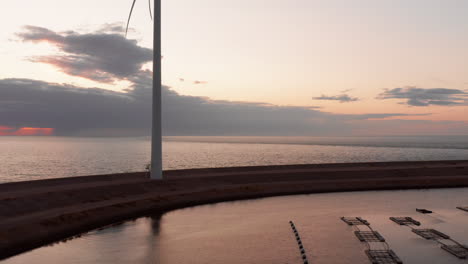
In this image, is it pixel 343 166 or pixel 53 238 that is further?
pixel 343 166

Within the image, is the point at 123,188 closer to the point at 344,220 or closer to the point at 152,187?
the point at 152,187

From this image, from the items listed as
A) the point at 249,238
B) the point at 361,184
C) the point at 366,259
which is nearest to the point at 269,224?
the point at 249,238

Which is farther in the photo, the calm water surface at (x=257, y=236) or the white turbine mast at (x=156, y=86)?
the white turbine mast at (x=156, y=86)

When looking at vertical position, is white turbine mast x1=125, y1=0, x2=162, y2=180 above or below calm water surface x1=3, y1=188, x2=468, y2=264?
above

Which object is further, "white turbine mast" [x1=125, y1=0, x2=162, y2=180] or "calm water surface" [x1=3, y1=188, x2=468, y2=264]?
"white turbine mast" [x1=125, y1=0, x2=162, y2=180]

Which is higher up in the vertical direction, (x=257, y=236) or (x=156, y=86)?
(x=156, y=86)

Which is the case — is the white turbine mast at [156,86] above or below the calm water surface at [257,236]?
above

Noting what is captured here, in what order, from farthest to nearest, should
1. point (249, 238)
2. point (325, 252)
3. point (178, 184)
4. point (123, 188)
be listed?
1. point (178, 184)
2. point (123, 188)
3. point (249, 238)
4. point (325, 252)

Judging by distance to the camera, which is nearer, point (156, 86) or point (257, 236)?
point (257, 236)
